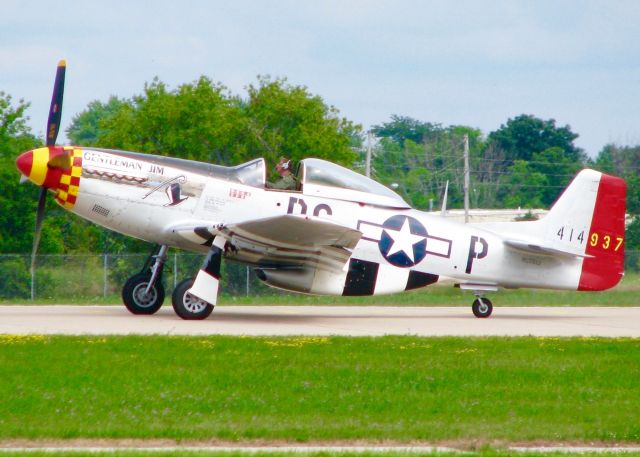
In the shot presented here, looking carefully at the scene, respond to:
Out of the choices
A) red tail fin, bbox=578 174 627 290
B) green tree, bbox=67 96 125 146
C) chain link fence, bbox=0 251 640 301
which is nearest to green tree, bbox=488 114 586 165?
green tree, bbox=67 96 125 146

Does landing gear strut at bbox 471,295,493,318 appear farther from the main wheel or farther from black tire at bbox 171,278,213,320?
the main wheel

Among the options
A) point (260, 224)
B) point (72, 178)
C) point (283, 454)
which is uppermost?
point (72, 178)

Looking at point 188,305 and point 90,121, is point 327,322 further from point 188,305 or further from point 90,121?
point 90,121

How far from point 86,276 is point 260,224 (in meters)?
15.2

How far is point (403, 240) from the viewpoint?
1880 centimetres

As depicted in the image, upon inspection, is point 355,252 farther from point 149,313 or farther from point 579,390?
point 579,390

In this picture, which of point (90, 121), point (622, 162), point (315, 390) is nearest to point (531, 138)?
point (622, 162)

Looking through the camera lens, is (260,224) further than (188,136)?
No

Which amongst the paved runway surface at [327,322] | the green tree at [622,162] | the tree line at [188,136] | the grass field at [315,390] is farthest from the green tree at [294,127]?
the green tree at [622,162]

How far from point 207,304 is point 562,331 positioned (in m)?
5.86

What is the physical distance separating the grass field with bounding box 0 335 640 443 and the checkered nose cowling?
4.25 m

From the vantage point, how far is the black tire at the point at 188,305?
1747 cm

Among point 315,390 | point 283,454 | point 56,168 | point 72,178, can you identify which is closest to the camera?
point 283,454

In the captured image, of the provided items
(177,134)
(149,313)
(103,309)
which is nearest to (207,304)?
(149,313)
